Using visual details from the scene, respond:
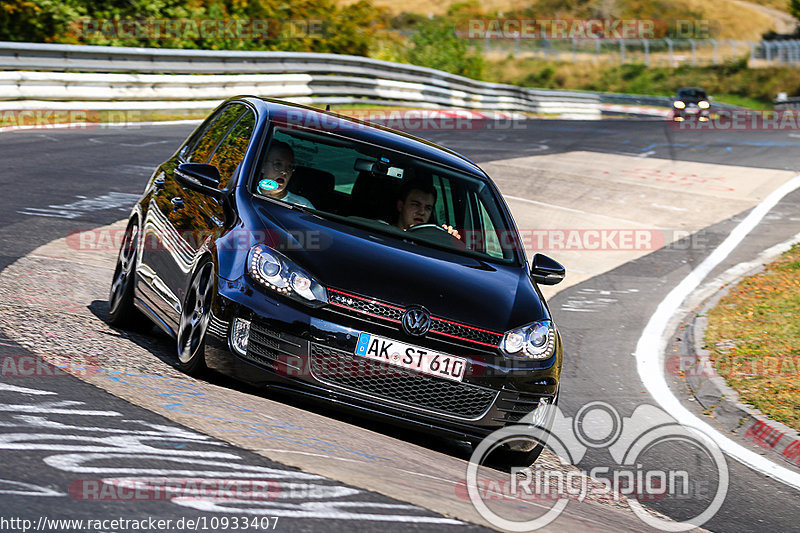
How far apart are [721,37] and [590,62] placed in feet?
91.0

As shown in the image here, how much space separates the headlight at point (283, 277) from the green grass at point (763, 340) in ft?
12.7

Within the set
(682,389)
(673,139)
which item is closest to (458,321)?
(682,389)

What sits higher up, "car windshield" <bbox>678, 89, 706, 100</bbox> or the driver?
the driver

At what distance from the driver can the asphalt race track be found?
1.34 meters

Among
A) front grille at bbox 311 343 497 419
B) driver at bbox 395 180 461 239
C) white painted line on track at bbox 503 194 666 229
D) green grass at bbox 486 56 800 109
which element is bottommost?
green grass at bbox 486 56 800 109

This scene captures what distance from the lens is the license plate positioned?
5598 millimetres

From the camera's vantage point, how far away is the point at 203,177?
6.49 meters

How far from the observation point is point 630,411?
8055 mm

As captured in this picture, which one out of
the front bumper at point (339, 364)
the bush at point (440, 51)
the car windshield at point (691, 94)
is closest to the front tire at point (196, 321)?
the front bumper at point (339, 364)

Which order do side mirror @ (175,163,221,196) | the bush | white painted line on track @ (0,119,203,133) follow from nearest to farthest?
side mirror @ (175,163,221,196) < white painted line on track @ (0,119,203,133) < the bush

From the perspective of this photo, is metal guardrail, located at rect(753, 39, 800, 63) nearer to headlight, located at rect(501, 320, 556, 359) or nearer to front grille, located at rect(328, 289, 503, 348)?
headlight, located at rect(501, 320, 556, 359)

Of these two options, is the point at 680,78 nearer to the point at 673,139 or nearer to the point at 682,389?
the point at 673,139

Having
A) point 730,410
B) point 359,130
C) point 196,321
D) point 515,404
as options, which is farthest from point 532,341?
point 730,410

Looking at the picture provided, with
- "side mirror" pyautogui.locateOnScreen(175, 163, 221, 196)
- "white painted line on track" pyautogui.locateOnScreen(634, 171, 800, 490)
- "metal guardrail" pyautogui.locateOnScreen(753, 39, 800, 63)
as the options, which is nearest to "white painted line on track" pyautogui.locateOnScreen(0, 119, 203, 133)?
"white painted line on track" pyautogui.locateOnScreen(634, 171, 800, 490)
